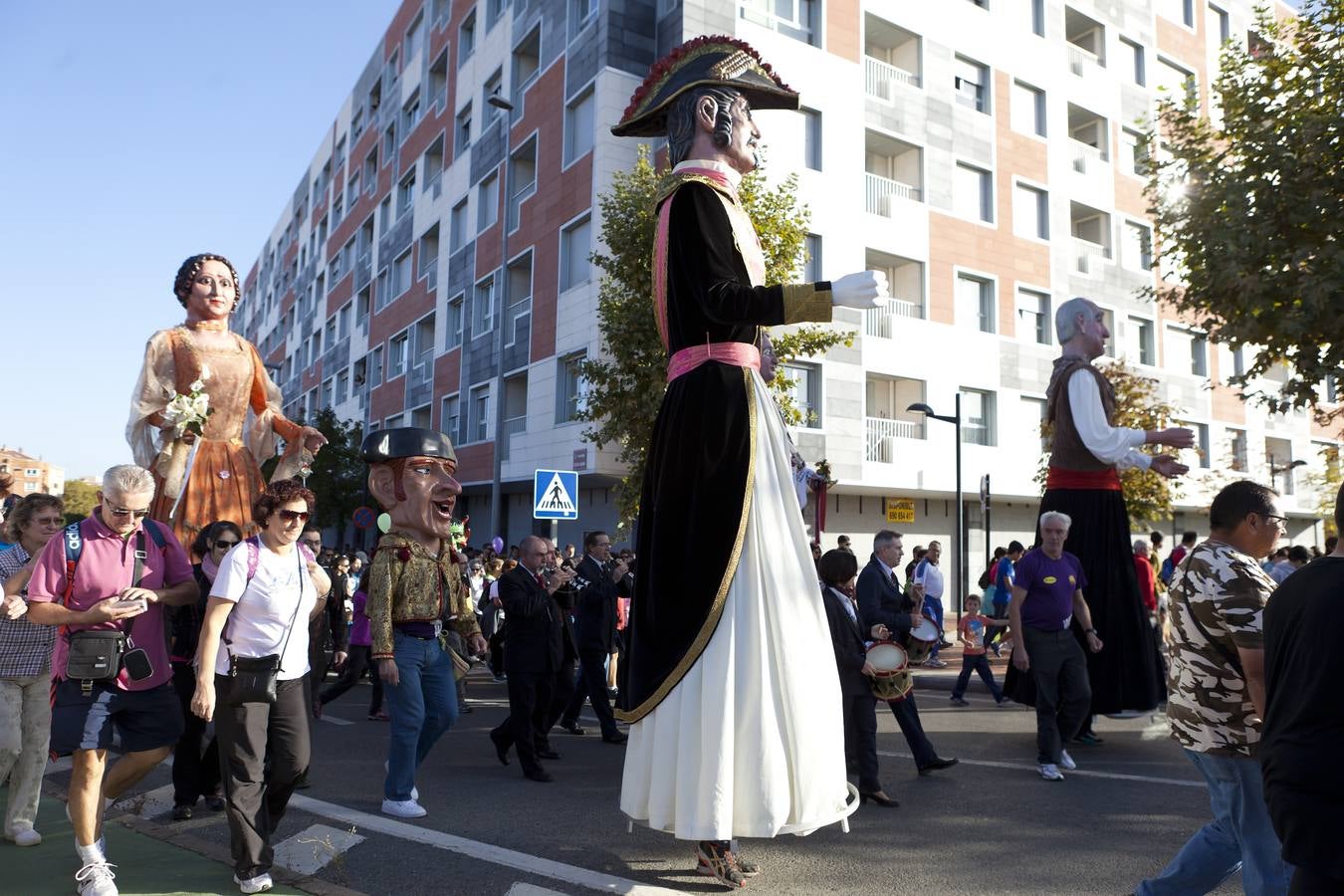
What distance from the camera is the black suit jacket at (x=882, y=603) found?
23.9 feet

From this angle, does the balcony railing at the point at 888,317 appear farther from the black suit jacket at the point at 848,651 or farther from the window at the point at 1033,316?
the black suit jacket at the point at 848,651

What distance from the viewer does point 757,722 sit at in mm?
3930

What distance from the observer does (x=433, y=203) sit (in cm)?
3409

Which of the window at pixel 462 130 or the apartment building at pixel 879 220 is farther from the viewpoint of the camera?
the window at pixel 462 130

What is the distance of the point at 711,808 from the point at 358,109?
47951 mm

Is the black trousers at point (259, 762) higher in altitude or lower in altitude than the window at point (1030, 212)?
lower

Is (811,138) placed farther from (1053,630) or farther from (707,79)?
(707,79)

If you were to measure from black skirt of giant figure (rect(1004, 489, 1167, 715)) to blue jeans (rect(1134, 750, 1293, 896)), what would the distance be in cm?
334

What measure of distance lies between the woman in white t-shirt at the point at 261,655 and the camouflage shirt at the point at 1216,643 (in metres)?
3.72

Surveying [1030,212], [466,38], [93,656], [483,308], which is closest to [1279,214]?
[93,656]

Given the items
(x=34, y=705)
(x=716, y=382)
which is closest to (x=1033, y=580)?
(x=716, y=382)

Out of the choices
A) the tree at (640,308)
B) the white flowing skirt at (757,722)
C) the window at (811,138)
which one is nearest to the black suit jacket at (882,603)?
the white flowing skirt at (757,722)

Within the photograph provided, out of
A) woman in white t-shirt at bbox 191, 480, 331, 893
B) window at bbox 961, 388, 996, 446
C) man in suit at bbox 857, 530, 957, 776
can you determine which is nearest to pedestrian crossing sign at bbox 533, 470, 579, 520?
man in suit at bbox 857, 530, 957, 776

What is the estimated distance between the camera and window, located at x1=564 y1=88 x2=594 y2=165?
947 inches
